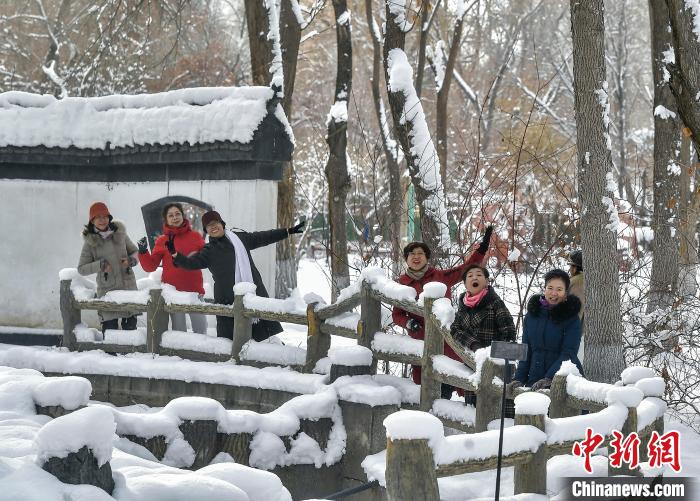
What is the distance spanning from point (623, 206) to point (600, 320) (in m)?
4.88

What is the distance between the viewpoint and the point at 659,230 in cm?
1393

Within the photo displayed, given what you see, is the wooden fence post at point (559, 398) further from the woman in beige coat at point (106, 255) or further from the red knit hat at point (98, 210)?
the red knit hat at point (98, 210)

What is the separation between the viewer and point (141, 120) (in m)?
12.8

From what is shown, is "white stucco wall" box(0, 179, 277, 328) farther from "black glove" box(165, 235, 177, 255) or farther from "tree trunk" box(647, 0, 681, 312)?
"tree trunk" box(647, 0, 681, 312)

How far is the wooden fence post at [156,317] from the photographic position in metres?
10.3

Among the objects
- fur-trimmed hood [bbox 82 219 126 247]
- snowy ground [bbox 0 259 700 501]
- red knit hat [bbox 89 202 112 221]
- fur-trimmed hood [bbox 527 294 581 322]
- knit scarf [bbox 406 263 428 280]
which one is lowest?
snowy ground [bbox 0 259 700 501]

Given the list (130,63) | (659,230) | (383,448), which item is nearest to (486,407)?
(383,448)

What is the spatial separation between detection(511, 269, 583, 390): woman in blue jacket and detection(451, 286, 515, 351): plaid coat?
295 mm

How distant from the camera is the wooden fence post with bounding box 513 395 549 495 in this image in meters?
5.48

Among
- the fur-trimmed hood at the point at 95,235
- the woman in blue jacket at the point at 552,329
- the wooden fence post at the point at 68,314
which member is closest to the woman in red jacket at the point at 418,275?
the woman in blue jacket at the point at 552,329

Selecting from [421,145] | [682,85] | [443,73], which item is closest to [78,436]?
[682,85]

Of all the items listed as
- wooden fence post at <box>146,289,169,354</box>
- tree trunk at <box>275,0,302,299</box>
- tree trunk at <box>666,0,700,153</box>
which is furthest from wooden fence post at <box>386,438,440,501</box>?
tree trunk at <box>275,0,302,299</box>

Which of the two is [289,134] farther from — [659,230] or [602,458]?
[602,458]

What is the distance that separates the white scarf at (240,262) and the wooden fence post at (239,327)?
252mm
